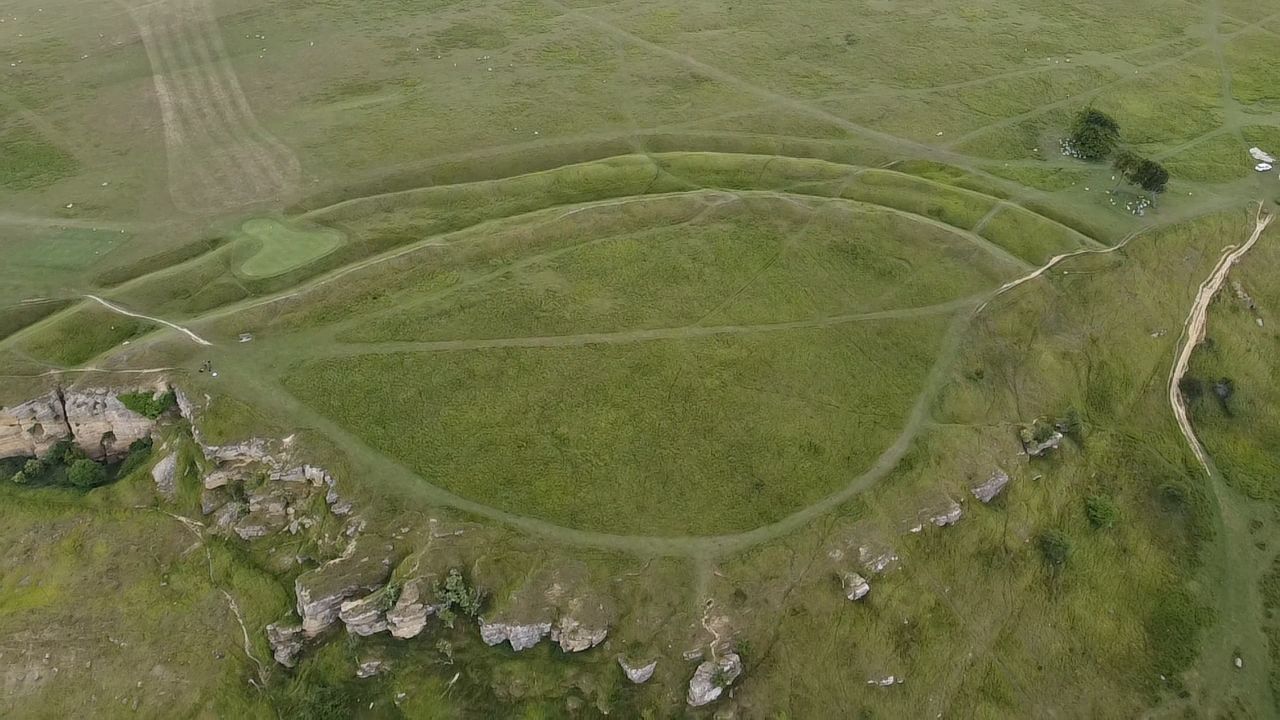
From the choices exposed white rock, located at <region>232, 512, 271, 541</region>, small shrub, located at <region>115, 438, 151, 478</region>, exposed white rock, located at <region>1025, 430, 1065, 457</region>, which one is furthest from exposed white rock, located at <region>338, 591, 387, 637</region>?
exposed white rock, located at <region>1025, 430, 1065, 457</region>

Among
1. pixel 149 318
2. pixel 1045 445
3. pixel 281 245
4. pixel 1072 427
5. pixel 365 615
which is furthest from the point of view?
pixel 281 245

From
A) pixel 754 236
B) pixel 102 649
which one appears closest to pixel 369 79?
pixel 754 236

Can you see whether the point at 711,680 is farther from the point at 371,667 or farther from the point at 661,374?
the point at 661,374

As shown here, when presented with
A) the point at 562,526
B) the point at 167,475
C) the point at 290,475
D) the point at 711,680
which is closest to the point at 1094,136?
the point at 711,680

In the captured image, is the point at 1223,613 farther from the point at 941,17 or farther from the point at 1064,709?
the point at 941,17

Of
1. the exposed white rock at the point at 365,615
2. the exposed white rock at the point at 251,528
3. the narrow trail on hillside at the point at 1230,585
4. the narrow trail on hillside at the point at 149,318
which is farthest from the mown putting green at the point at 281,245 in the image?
the narrow trail on hillside at the point at 1230,585

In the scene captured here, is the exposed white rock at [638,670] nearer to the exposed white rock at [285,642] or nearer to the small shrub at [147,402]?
the exposed white rock at [285,642]
